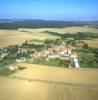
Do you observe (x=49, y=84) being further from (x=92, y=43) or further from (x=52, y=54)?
(x=92, y=43)

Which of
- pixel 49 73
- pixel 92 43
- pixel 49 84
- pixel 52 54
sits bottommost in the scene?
pixel 49 84

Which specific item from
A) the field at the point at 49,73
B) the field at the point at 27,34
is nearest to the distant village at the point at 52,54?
the field at the point at 49,73

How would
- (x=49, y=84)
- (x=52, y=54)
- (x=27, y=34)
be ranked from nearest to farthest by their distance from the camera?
1. (x=49, y=84)
2. (x=52, y=54)
3. (x=27, y=34)

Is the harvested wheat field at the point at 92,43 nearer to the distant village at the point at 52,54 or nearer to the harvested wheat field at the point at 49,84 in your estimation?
the distant village at the point at 52,54

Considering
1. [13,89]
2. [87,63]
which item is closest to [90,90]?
[87,63]

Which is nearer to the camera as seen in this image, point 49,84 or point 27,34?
point 49,84

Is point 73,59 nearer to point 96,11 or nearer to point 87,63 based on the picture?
point 87,63

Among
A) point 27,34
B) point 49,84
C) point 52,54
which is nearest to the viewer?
point 49,84

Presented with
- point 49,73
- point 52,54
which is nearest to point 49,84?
point 49,73
